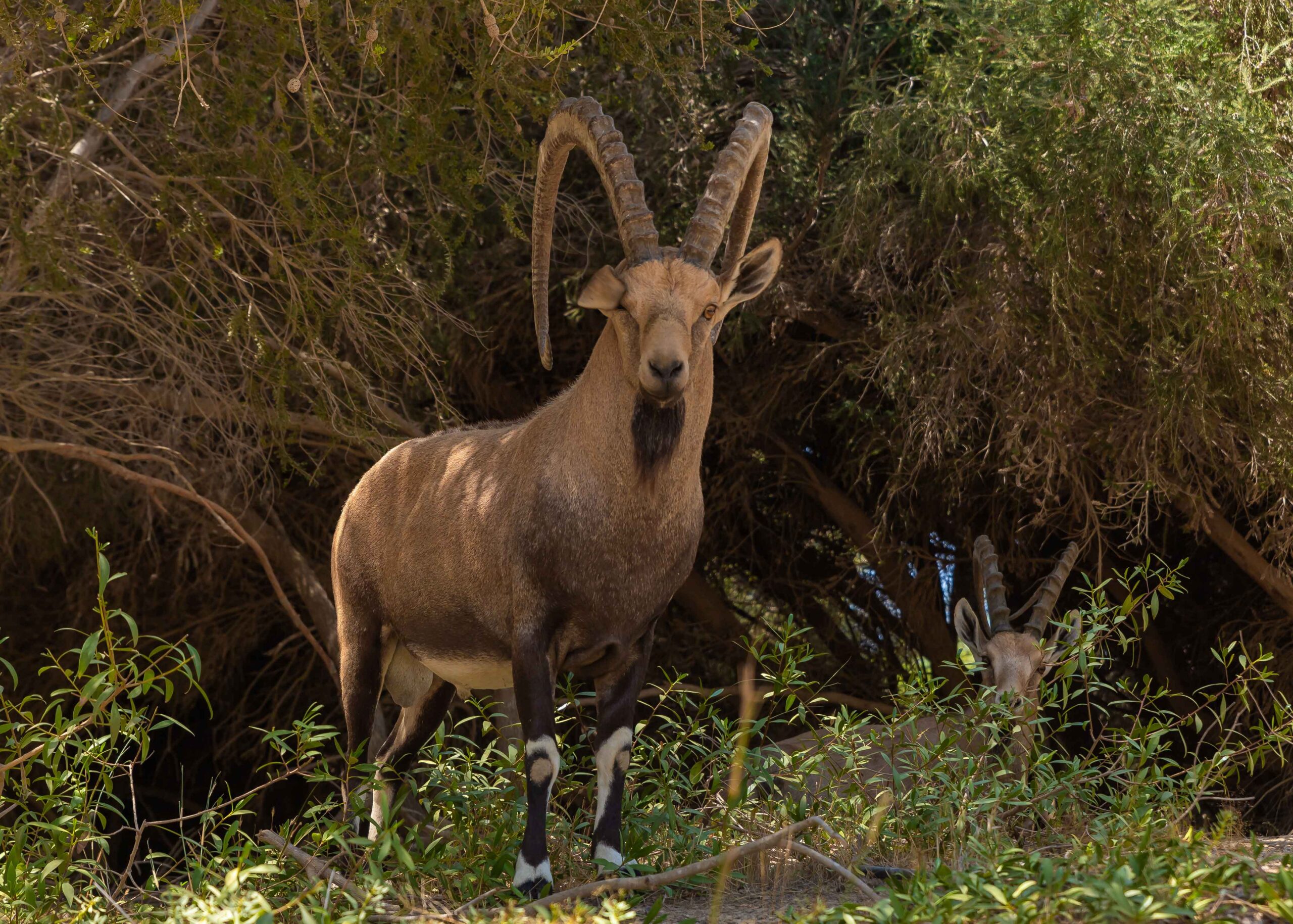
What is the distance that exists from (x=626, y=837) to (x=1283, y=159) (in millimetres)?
4623

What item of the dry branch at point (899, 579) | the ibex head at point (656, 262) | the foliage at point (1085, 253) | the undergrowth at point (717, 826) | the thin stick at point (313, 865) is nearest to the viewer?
the undergrowth at point (717, 826)

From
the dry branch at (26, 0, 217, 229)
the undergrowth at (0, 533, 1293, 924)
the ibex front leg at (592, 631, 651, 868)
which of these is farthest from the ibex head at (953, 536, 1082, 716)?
the dry branch at (26, 0, 217, 229)

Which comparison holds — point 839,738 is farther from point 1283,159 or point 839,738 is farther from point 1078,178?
point 1283,159

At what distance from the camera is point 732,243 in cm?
493

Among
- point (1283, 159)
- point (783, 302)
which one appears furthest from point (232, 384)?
point (1283, 159)

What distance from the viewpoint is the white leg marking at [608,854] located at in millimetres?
4191

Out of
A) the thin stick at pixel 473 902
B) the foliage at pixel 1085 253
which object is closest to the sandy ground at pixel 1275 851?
the thin stick at pixel 473 902

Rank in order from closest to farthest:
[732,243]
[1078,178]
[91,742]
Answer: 1. [91,742]
2. [732,243]
3. [1078,178]

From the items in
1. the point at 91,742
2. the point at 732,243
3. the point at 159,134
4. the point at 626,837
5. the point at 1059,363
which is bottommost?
the point at 626,837

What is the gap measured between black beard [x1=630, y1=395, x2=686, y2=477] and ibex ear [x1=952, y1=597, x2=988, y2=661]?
2682 millimetres

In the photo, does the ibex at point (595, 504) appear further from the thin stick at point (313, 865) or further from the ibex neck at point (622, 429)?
the thin stick at point (313, 865)

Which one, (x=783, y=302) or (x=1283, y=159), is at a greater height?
(x=1283, y=159)

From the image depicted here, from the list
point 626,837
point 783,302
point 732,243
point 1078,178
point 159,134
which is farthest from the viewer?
point 783,302

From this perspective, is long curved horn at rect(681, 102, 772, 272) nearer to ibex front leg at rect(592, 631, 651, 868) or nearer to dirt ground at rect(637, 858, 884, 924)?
ibex front leg at rect(592, 631, 651, 868)
